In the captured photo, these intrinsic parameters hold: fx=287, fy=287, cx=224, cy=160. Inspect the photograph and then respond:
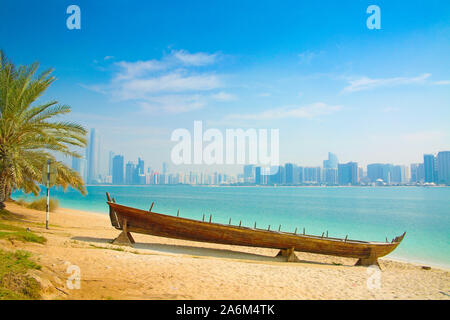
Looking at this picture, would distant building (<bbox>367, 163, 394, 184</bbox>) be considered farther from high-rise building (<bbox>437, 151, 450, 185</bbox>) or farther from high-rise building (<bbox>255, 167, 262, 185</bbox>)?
high-rise building (<bbox>255, 167, 262, 185</bbox>)

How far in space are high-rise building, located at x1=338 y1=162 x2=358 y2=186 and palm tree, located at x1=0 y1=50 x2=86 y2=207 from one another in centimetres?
18557

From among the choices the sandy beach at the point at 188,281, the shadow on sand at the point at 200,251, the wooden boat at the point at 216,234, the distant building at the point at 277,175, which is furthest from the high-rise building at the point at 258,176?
the sandy beach at the point at 188,281

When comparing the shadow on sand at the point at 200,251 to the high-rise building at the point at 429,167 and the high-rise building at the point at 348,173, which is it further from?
the high-rise building at the point at 348,173

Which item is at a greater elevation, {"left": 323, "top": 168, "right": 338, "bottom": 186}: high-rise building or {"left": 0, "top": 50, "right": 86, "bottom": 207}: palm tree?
{"left": 0, "top": 50, "right": 86, "bottom": 207}: palm tree

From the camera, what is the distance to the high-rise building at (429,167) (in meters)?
146

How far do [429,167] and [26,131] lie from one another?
180m

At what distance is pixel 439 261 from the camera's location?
14.3 meters

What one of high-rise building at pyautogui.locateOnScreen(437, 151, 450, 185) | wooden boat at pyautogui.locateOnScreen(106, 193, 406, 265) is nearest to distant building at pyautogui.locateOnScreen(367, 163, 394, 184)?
high-rise building at pyautogui.locateOnScreen(437, 151, 450, 185)

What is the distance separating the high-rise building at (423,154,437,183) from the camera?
14588 centimetres

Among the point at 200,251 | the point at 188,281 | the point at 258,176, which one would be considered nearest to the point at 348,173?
the point at 258,176

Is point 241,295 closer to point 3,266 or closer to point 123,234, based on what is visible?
point 3,266
